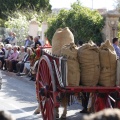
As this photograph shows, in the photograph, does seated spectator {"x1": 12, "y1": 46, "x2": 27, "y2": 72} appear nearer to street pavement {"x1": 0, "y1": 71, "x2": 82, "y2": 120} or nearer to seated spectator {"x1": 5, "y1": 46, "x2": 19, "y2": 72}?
seated spectator {"x1": 5, "y1": 46, "x2": 19, "y2": 72}

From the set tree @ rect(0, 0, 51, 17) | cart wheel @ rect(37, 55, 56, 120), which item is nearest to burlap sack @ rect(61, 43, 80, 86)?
cart wheel @ rect(37, 55, 56, 120)

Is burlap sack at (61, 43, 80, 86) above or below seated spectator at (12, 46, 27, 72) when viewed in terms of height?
above

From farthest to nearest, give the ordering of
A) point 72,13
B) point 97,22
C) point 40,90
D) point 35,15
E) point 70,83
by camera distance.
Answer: point 35,15
point 72,13
point 97,22
point 40,90
point 70,83

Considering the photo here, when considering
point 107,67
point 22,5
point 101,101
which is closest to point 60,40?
point 107,67

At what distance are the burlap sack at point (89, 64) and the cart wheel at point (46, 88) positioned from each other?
51 cm

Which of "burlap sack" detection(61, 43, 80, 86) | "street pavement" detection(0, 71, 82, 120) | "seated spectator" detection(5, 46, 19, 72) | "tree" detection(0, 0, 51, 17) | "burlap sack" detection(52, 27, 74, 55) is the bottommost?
"street pavement" detection(0, 71, 82, 120)

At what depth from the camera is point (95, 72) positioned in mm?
7203

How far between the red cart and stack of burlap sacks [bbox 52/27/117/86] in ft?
0.44

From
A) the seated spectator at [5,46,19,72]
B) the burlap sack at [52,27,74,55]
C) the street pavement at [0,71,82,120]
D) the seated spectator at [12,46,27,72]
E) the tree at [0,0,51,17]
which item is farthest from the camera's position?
the tree at [0,0,51,17]

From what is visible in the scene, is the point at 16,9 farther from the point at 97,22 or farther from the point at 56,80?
the point at 56,80

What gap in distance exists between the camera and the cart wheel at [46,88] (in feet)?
24.3

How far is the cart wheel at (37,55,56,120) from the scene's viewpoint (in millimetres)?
7417

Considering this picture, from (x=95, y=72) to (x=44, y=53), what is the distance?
4.57 feet

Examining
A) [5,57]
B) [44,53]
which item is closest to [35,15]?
[5,57]
